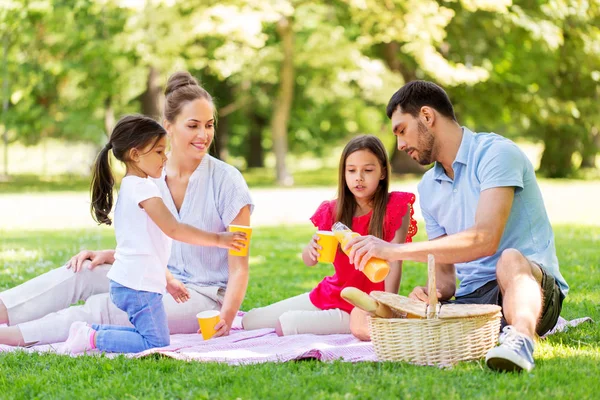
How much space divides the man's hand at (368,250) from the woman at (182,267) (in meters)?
1.04

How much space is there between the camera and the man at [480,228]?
400cm

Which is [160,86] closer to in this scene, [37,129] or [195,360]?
[37,129]

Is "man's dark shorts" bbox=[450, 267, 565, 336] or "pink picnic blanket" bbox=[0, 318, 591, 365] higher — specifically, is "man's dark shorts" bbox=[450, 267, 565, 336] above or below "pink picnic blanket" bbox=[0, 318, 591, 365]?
above

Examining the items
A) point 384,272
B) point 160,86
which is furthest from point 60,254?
point 160,86

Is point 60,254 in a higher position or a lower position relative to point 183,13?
lower

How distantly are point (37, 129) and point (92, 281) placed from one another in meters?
23.8

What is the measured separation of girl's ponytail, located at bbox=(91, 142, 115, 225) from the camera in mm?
4707

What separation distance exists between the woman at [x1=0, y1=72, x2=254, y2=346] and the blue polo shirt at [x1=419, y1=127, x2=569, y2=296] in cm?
121

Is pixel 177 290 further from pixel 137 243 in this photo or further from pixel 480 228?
pixel 480 228

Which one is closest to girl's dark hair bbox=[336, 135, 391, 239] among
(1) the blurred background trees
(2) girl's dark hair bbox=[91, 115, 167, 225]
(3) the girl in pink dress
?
(3) the girl in pink dress

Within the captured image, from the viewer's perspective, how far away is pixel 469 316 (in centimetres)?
382

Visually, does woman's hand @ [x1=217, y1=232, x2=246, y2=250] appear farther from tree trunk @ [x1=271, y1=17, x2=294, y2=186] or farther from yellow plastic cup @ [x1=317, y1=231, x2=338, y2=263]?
tree trunk @ [x1=271, y1=17, x2=294, y2=186]

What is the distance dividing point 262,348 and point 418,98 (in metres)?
1.60

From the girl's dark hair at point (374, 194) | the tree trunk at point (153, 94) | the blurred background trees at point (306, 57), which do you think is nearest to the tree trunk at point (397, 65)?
the blurred background trees at point (306, 57)
